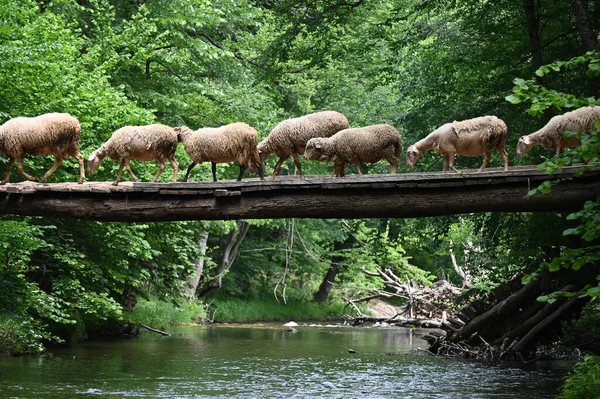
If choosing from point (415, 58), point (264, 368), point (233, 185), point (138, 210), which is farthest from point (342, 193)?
point (415, 58)

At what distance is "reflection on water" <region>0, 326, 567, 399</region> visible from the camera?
40.4 feet

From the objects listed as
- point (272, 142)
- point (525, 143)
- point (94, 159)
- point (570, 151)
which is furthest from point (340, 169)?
point (570, 151)

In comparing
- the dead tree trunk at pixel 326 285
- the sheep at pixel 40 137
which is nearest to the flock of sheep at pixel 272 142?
the sheep at pixel 40 137

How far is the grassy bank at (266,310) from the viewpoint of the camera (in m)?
32.9

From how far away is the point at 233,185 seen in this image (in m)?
9.53

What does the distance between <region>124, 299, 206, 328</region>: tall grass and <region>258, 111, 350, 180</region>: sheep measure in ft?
40.8

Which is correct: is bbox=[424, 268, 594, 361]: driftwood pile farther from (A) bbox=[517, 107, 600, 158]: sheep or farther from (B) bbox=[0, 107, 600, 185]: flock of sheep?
(B) bbox=[0, 107, 600, 185]: flock of sheep

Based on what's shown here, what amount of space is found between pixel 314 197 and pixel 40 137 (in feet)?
11.7

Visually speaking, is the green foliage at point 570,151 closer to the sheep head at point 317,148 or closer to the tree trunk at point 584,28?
the sheep head at point 317,148

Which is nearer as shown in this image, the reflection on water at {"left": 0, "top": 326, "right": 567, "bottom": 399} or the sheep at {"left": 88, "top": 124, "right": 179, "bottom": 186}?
the sheep at {"left": 88, "top": 124, "right": 179, "bottom": 186}

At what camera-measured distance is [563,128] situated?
9.70m

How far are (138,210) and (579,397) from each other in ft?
17.9

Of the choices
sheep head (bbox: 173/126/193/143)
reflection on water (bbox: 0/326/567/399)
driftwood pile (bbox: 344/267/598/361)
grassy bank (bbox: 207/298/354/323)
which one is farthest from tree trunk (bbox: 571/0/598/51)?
grassy bank (bbox: 207/298/354/323)

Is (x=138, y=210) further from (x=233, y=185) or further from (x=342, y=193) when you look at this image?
(x=342, y=193)
